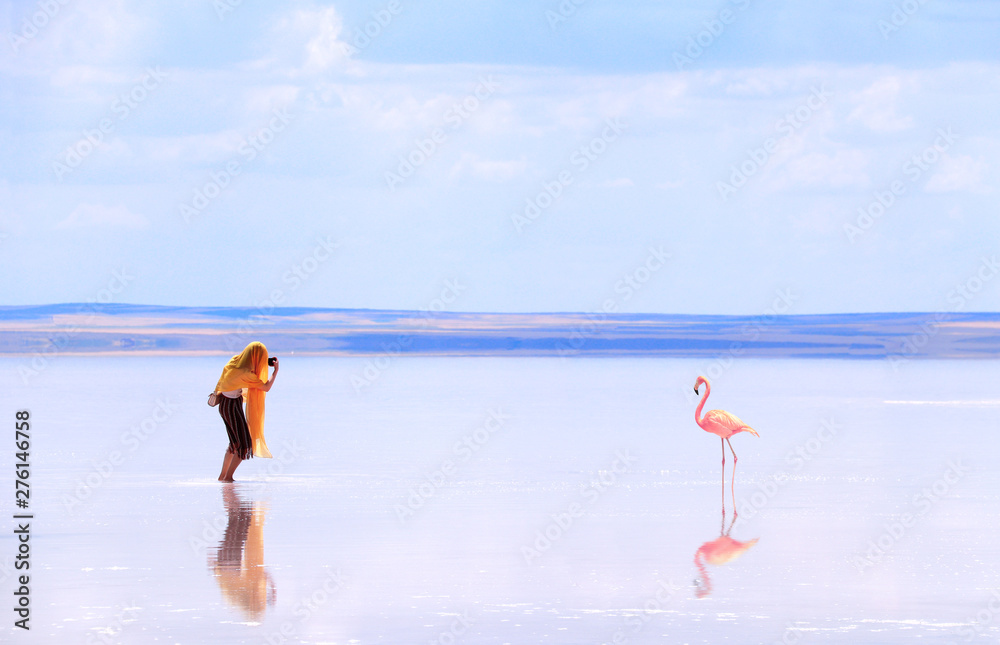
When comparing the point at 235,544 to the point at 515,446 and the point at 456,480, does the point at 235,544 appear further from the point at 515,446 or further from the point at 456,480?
the point at 515,446

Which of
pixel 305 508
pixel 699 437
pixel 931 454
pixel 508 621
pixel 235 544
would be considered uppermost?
pixel 699 437

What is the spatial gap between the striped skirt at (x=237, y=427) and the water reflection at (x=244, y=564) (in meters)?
2.16

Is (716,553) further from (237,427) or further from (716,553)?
(237,427)

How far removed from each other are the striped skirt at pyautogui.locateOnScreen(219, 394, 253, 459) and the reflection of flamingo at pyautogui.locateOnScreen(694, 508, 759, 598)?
17.7 feet

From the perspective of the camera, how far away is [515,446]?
1880 cm

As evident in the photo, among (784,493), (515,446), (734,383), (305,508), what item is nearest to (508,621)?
(305,508)

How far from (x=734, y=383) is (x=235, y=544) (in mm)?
30373

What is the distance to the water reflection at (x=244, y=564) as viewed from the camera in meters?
8.70

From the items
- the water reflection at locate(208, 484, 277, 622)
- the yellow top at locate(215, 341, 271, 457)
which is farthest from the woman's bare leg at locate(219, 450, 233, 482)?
the water reflection at locate(208, 484, 277, 622)

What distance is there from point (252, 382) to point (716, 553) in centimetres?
615

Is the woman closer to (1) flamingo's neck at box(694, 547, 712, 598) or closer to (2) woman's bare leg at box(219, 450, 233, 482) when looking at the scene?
(2) woman's bare leg at box(219, 450, 233, 482)

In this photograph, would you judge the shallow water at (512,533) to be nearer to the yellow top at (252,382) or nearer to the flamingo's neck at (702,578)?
the flamingo's neck at (702,578)

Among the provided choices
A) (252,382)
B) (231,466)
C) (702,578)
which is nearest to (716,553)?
(702,578)

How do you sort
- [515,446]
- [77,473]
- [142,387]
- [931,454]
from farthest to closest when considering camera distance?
[142,387]
[515,446]
[931,454]
[77,473]
